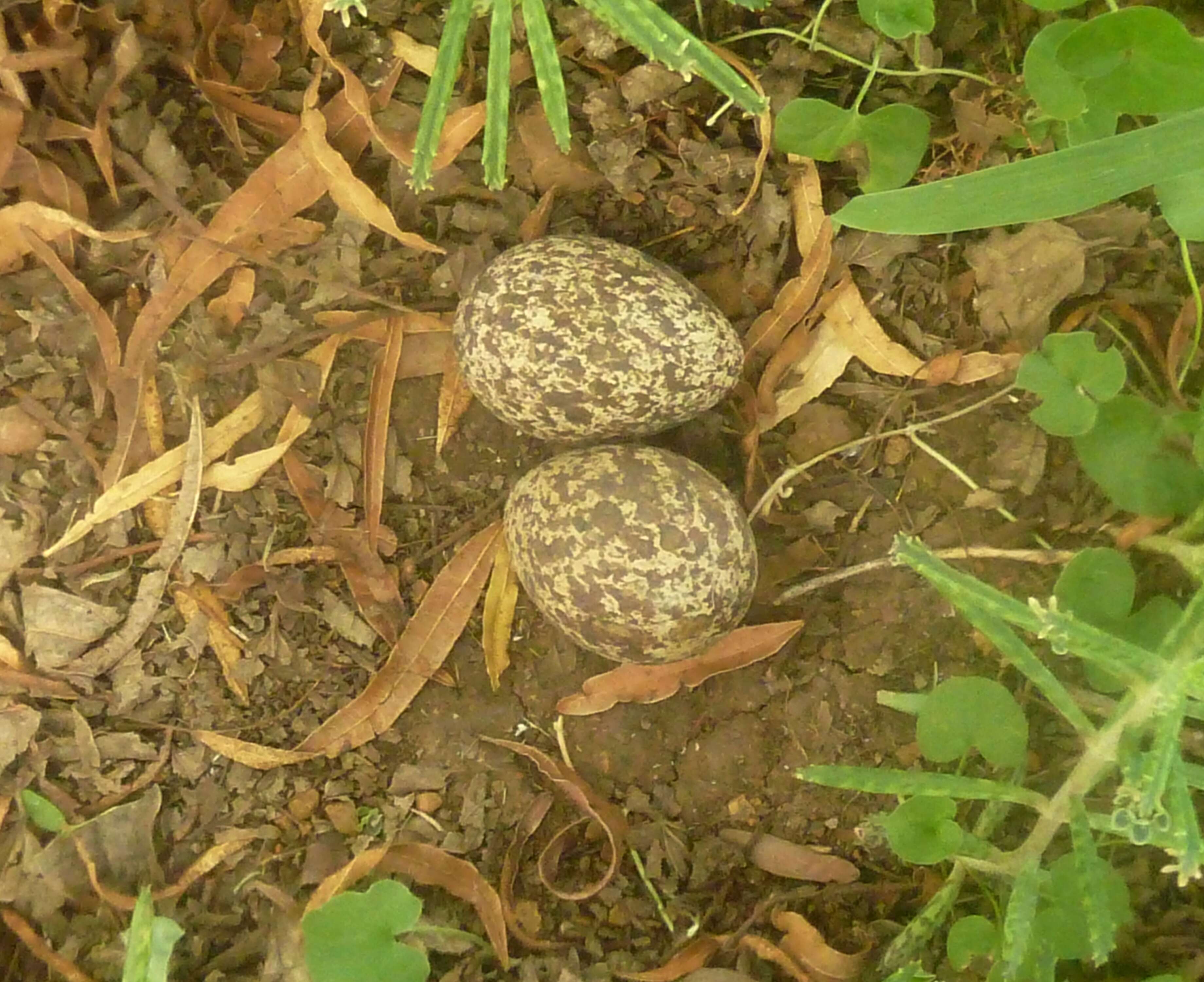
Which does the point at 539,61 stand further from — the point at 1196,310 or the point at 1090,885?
the point at 1090,885

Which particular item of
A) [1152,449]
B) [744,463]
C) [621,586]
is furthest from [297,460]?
[1152,449]

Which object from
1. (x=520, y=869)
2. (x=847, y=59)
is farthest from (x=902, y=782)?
(x=847, y=59)

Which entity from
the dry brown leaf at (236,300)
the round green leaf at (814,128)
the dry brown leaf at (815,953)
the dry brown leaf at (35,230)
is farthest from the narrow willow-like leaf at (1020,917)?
the dry brown leaf at (35,230)

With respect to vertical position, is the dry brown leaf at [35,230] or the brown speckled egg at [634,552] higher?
the dry brown leaf at [35,230]

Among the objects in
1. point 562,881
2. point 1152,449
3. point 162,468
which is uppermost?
point 1152,449

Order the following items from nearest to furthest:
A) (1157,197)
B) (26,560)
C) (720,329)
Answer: (1157,197) → (720,329) → (26,560)

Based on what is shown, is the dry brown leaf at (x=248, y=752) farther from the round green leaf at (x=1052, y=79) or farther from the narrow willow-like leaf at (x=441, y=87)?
the round green leaf at (x=1052, y=79)

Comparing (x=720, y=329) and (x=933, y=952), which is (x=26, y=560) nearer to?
(x=720, y=329)
